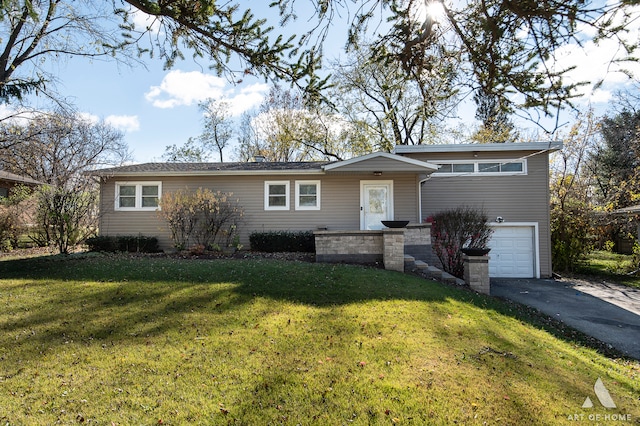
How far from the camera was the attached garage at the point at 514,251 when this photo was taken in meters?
13.3

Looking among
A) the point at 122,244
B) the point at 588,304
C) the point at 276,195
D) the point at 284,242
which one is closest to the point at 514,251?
the point at 588,304

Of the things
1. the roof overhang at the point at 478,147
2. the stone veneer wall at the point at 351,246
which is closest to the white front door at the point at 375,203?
the roof overhang at the point at 478,147

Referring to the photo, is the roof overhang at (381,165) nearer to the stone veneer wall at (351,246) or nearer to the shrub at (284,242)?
the shrub at (284,242)

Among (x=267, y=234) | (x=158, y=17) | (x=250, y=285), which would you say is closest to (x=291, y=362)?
(x=250, y=285)

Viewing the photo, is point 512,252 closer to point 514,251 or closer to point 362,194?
point 514,251

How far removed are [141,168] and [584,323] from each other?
14.7m

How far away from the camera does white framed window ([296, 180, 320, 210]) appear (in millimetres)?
12719

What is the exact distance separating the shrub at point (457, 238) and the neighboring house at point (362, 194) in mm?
1847

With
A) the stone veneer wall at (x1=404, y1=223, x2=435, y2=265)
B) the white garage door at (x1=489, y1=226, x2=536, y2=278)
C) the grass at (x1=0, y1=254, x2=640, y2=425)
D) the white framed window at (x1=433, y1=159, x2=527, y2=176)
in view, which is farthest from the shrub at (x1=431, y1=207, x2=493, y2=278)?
the grass at (x1=0, y1=254, x2=640, y2=425)

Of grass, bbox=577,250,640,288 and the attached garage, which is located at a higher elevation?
the attached garage

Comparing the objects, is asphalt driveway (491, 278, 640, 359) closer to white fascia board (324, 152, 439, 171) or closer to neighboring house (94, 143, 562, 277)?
neighboring house (94, 143, 562, 277)

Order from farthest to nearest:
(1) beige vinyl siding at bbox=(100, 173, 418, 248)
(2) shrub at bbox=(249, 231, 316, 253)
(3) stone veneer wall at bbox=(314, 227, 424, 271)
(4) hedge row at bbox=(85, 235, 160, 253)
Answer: (1) beige vinyl siding at bbox=(100, 173, 418, 248), (4) hedge row at bbox=(85, 235, 160, 253), (2) shrub at bbox=(249, 231, 316, 253), (3) stone veneer wall at bbox=(314, 227, 424, 271)

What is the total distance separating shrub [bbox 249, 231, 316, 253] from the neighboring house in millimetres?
760

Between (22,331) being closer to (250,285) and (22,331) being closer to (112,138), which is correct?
(250,285)
